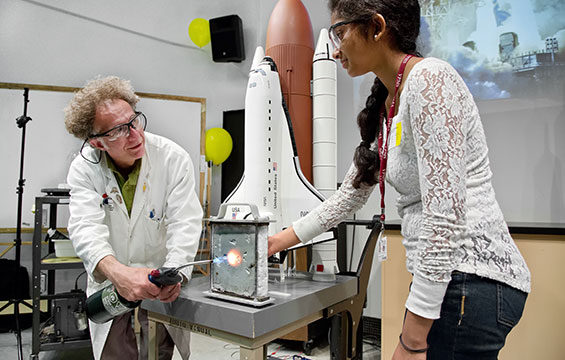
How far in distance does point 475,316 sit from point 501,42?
2.30 metres

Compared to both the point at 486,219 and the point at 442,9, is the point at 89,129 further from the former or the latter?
the point at 442,9

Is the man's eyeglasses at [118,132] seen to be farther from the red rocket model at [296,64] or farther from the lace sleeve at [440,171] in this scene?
the red rocket model at [296,64]

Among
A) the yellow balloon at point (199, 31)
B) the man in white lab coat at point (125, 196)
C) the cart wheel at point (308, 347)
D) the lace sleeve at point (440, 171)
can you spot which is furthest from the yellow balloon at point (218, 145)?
the lace sleeve at point (440, 171)

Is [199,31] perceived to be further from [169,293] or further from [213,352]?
[169,293]

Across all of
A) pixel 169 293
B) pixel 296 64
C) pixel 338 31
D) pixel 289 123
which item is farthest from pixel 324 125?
pixel 169 293

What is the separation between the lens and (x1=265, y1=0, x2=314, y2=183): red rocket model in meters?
2.36

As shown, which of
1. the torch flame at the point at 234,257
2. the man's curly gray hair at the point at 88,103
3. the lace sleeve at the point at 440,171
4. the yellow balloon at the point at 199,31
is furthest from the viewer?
the yellow balloon at the point at 199,31

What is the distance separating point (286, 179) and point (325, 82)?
0.69 metres

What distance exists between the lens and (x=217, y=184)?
3793mm

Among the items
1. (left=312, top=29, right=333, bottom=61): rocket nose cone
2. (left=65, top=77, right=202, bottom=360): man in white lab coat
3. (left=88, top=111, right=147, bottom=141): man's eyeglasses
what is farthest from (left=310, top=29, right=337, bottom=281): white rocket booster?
(left=88, top=111, right=147, bottom=141): man's eyeglasses

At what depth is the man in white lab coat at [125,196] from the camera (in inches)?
50.4

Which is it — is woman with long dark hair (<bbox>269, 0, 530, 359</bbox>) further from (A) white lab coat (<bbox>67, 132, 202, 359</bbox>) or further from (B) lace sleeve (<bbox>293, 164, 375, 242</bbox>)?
(A) white lab coat (<bbox>67, 132, 202, 359</bbox>)

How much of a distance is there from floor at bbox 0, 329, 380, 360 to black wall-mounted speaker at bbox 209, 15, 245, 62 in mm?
2573

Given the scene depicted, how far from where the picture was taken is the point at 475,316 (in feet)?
2.32
